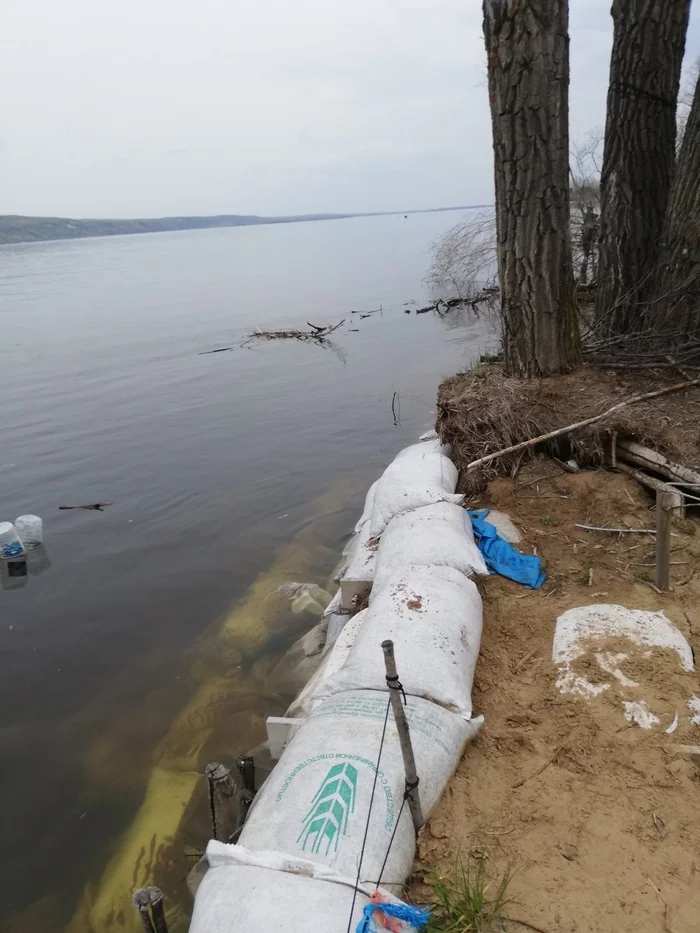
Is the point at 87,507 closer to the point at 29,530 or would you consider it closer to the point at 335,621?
the point at 29,530

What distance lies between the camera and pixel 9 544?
6559 millimetres

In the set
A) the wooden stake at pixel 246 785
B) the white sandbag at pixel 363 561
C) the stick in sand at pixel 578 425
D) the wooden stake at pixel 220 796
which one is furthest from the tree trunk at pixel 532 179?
the wooden stake at pixel 220 796

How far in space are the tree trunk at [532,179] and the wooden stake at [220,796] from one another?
4265 millimetres

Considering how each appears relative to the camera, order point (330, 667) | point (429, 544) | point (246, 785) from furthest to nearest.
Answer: point (429, 544) < point (330, 667) < point (246, 785)

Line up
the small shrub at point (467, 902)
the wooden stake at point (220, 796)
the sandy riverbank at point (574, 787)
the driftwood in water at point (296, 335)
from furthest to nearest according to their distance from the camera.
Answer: the driftwood in water at point (296, 335) < the wooden stake at point (220, 796) < the sandy riverbank at point (574, 787) < the small shrub at point (467, 902)

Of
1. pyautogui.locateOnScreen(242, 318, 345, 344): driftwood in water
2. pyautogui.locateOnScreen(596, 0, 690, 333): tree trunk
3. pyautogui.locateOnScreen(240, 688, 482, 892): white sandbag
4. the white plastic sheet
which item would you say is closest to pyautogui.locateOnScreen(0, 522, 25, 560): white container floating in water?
pyautogui.locateOnScreen(240, 688, 482, 892): white sandbag

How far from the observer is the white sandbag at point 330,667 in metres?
3.26

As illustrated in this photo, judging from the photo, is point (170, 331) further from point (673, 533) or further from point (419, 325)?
point (673, 533)

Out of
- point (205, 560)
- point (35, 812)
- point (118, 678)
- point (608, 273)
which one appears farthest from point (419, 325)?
point (35, 812)

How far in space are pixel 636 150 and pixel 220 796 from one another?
21.8ft

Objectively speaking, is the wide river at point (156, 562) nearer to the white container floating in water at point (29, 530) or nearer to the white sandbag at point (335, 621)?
the white container floating in water at point (29, 530)

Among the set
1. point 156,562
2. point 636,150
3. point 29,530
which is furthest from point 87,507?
point 636,150

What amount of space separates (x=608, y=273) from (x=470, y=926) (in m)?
6.20

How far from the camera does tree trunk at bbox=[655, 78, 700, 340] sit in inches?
207
